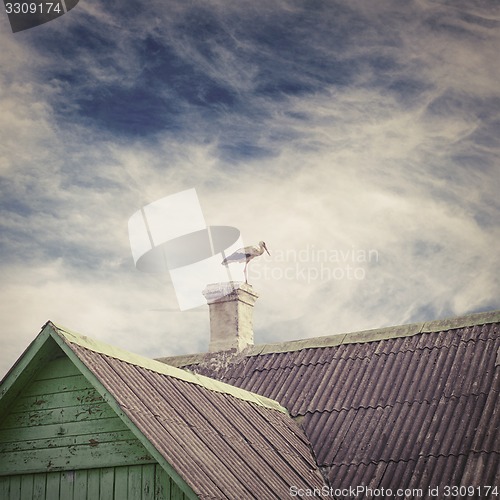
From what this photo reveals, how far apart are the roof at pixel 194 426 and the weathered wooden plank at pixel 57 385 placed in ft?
0.80

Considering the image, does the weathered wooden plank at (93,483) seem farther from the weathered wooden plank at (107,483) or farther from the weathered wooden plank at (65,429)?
the weathered wooden plank at (65,429)

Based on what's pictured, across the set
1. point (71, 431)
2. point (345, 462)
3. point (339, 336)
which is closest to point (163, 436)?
point (71, 431)

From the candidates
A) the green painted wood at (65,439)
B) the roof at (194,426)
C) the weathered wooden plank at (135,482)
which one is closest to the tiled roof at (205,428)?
the roof at (194,426)

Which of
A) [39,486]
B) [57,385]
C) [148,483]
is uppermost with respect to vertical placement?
[57,385]

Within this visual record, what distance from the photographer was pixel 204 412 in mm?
10078

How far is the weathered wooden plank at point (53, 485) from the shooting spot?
29.8ft

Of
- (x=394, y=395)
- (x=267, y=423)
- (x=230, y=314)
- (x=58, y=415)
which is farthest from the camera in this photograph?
(x=230, y=314)

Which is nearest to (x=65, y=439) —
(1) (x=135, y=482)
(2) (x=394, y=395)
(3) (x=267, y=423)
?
(1) (x=135, y=482)

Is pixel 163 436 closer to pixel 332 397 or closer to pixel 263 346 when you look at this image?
pixel 332 397

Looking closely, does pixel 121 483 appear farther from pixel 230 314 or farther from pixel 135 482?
pixel 230 314

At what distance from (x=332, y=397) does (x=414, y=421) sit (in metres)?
1.57

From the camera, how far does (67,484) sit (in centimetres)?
905

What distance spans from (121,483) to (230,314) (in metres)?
7.11

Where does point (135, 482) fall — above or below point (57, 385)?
below
